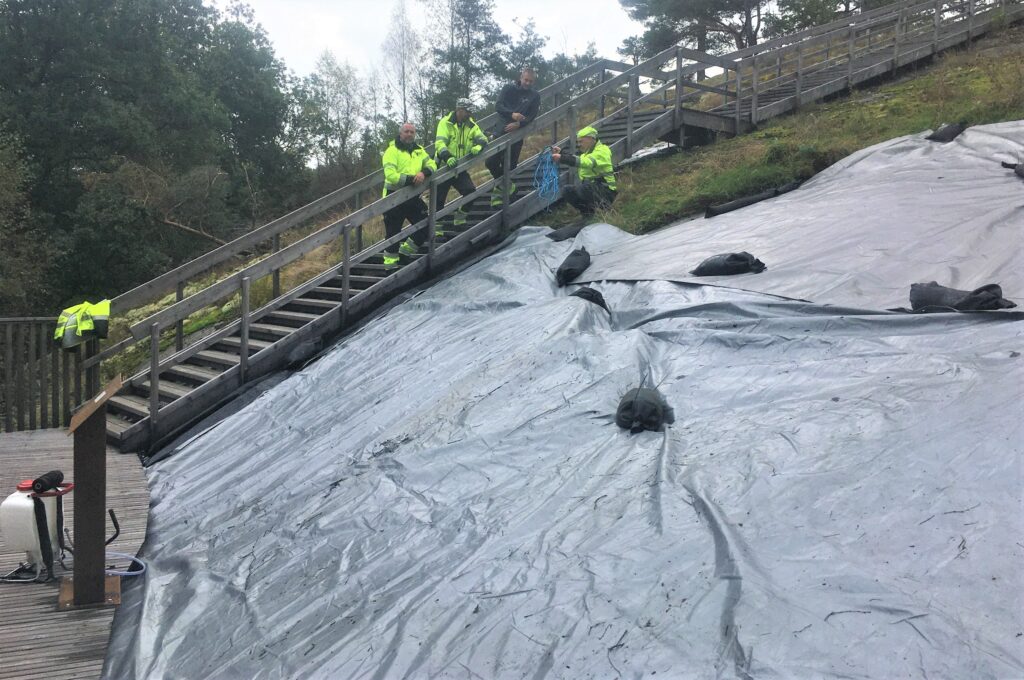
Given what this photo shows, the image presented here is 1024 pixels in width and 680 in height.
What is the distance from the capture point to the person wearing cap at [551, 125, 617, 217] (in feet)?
29.1

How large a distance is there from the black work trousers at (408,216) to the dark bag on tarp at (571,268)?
96.9 inches

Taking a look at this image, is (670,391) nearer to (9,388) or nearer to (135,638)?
(135,638)

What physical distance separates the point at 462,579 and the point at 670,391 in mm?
1696

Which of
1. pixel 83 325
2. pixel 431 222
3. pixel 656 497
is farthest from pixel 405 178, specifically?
pixel 656 497

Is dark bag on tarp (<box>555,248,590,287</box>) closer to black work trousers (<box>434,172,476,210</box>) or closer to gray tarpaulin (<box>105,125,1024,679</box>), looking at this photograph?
gray tarpaulin (<box>105,125,1024,679</box>)

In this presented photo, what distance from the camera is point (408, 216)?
29.4ft

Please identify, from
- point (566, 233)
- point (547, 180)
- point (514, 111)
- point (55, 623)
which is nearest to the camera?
point (55, 623)

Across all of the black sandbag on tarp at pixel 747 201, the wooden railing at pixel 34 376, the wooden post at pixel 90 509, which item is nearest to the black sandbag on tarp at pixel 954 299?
the black sandbag on tarp at pixel 747 201

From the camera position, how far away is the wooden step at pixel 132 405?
6.64 metres

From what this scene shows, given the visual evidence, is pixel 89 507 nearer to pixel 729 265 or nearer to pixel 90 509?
pixel 90 509

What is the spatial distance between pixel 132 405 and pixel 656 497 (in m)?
5.42

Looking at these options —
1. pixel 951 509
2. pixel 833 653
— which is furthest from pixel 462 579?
pixel 951 509

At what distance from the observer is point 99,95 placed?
87.6 feet

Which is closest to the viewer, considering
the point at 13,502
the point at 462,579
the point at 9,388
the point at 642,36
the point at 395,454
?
the point at 462,579
